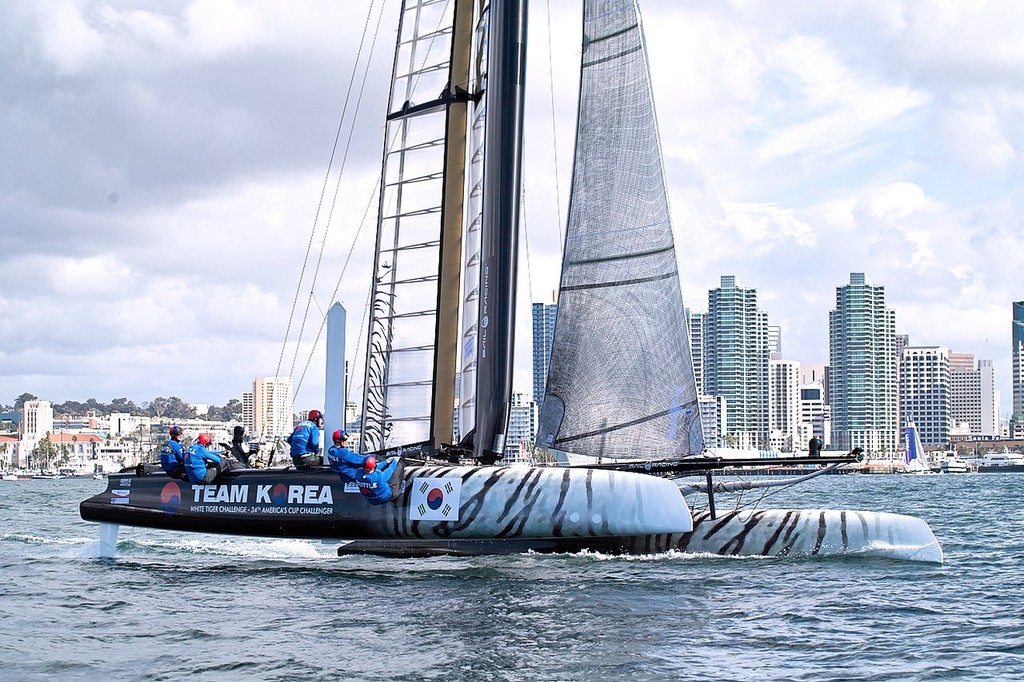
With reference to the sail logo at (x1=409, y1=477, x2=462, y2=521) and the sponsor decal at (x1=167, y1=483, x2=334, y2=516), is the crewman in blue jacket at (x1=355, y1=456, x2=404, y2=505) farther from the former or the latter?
the sponsor decal at (x1=167, y1=483, x2=334, y2=516)

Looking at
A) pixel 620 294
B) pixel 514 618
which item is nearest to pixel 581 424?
pixel 620 294

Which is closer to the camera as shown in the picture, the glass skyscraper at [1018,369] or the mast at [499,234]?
the mast at [499,234]

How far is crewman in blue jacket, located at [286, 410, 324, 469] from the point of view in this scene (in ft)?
47.9

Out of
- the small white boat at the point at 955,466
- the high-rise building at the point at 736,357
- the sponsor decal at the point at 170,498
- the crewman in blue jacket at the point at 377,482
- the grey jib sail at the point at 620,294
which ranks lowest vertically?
the small white boat at the point at 955,466

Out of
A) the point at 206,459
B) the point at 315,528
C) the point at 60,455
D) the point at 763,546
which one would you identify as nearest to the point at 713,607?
the point at 763,546

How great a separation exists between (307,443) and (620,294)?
3.93m

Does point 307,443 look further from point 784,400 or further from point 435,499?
point 784,400

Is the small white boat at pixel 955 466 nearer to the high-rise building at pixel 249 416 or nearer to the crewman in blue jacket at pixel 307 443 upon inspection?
the high-rise building at pixel 249 416

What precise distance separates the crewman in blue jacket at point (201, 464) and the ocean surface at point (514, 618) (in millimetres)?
1045

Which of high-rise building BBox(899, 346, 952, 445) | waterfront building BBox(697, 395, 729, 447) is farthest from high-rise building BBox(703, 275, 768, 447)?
high-rise building BBox(899, 346, 952, 445)

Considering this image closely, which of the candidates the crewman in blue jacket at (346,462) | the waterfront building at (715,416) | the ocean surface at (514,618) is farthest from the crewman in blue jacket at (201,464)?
the waterfront building at (715,416)

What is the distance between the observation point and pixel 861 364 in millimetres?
151000

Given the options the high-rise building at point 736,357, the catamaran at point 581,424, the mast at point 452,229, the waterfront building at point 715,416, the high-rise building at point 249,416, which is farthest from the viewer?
the high-rise building at point 736,357

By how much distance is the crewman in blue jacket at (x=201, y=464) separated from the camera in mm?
14523
